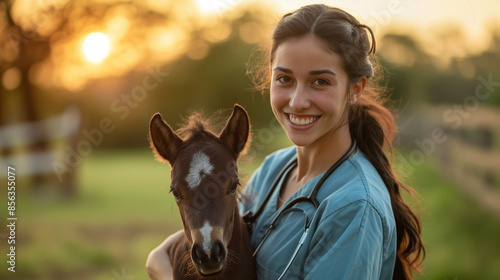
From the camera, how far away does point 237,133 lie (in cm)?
248

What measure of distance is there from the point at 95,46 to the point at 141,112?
9.24ft

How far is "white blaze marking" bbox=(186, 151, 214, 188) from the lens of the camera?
85.4 inches

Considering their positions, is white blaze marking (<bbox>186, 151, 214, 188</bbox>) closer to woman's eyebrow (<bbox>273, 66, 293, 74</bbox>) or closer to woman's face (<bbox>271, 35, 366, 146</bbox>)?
woman's face (<bbox>271, 35, 366, 146</bbox>)

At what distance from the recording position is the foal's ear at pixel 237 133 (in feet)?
7.98

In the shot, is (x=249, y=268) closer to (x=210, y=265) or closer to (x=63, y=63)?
(x=210, y=265)

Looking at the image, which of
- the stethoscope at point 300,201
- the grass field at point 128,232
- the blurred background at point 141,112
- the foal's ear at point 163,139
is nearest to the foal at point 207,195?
the foal's ear at point 163,139

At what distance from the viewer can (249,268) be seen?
2.34 metres

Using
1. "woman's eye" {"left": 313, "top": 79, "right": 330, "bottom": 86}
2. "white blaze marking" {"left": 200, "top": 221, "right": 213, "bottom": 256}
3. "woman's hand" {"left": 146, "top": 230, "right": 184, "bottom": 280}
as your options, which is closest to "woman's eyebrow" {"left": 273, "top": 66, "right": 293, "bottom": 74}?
"woman's eye" {"left": 313, "top": 79, "right": 330, "bottom": 86}

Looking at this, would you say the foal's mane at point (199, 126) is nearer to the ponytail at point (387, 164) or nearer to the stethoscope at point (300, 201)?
the stethoscope at point (300, 201)

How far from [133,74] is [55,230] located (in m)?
5.42

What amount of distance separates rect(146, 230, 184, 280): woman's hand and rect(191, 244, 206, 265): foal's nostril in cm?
70

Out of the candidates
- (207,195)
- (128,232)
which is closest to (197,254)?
(207,195)

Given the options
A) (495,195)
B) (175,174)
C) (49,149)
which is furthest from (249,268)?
(49,149)

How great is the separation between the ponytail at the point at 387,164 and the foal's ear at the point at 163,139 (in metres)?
1.02
